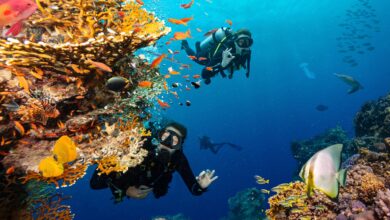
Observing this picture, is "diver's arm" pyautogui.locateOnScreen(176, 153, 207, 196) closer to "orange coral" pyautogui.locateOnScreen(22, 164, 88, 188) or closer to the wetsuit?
the wetsuit

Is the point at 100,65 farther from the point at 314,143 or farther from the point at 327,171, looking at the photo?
the point at 314,143

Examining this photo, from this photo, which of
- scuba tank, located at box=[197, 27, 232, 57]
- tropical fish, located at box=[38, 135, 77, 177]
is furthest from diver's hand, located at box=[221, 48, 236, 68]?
tropical fish, located at box=[38, 135, 77, 177]

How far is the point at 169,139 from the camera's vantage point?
165 inches

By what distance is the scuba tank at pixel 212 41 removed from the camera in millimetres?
6273

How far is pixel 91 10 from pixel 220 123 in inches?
4000

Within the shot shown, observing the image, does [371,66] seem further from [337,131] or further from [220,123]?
[337,131]

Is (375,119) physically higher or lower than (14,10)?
lower

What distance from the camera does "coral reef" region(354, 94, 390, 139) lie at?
31.6 feet

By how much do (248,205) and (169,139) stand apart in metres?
14.3

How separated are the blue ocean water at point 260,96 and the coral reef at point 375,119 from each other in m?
7.50

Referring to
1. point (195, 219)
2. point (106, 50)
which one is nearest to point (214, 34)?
point (106, 50)

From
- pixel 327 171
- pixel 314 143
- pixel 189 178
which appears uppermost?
pixel 327 171

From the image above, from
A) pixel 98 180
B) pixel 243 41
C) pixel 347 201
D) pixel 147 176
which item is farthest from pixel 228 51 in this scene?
pixel 98 180

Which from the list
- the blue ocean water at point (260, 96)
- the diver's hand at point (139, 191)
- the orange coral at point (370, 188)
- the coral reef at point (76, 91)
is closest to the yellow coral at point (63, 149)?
the coral reef at point (76, 91)
